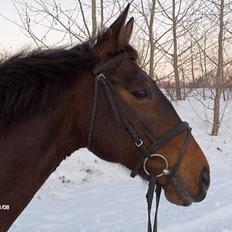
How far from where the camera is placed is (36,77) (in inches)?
87.7

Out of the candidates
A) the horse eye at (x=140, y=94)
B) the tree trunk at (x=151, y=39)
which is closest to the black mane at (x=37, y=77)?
the horse eye at (x=140, y=94)

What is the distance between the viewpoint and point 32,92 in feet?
7.22

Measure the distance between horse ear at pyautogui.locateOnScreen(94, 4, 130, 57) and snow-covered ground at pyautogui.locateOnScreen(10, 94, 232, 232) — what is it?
2.68 m

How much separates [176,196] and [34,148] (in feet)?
2.62

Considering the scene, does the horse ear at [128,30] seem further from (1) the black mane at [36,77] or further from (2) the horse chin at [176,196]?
(2) the horse chin at [176,196]

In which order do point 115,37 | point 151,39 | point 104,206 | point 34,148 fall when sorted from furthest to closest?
point 151,39 → point 104,206 → point 115,37 → point 34,148

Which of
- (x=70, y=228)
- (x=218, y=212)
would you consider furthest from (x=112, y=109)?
(x=218, y=212)

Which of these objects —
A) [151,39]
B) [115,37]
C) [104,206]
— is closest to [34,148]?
[115,37]

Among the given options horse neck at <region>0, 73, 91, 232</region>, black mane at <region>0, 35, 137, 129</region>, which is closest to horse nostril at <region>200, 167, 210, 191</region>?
horse neck at <region>0, 73, 91, 232</region>

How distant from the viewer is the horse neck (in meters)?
2.16

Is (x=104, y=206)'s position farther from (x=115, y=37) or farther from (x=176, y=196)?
(x=115, y=37)

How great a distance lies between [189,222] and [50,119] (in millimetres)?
3775

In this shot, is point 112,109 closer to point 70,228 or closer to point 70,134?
point 70,134

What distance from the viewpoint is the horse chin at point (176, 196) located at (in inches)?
89.5
